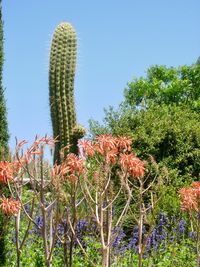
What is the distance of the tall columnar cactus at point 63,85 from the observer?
683 inches

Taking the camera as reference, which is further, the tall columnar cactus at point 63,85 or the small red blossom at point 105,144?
the tall columnar cactus at point 63,85

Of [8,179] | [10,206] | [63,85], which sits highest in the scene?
[63,85]

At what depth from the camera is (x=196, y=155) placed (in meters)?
18.6

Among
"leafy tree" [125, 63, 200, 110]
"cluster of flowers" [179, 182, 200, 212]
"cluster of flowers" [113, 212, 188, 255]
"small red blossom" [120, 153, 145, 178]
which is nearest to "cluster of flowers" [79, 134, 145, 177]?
"small red blossom" [120, 153, 145, 178]

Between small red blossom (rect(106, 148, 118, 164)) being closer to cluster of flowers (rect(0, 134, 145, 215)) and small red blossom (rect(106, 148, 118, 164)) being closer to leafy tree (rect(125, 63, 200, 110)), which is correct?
cluster of flowers (rect(0, 134, 145, 215))

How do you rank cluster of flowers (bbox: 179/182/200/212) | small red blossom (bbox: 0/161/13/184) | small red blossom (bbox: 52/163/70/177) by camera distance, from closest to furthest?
1. small red blossom (bbox: 52/163/70/177)
2. small red blossom (bbox: 0/161/13/184)
3. cluster of flowers (bbox: 179/182/200/212)

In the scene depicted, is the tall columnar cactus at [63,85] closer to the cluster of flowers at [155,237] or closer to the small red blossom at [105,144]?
the cluster of flowers at [155,237]

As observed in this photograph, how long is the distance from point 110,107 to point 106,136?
14.9 metres

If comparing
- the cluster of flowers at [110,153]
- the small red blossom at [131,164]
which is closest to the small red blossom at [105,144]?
the cluster of flowers at [110,153]

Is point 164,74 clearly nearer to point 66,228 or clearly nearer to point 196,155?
point 196,155

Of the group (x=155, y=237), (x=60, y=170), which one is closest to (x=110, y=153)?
(x=60, y=170)

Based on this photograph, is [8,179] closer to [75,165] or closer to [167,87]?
[75,165]

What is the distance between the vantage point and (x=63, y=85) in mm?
17734

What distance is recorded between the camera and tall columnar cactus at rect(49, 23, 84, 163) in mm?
17359
